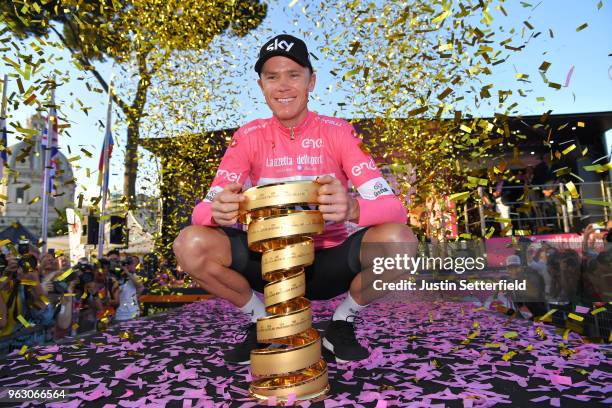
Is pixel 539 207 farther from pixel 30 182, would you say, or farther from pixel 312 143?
pixel 30 182

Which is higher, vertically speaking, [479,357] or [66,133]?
[66,133]

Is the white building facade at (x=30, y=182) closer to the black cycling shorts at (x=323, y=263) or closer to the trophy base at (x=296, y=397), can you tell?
the black cycling shorts at (x=323, y=263)

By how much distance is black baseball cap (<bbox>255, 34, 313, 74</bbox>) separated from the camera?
254cm

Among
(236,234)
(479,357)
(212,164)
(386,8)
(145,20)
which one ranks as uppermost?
(145,20)

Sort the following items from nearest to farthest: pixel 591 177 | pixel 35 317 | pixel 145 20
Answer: pixel 35 317 → pixel 145 20 → pixel 591 177

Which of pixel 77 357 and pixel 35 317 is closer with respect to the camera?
pixel 77 357

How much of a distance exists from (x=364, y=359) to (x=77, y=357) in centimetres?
205

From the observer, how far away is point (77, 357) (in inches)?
114

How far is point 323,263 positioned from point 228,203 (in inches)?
36.8

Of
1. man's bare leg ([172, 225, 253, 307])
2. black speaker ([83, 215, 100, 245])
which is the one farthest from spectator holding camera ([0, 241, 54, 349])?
black speaker ([83, 215, 100, 245])

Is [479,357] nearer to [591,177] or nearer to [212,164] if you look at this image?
[212,164]

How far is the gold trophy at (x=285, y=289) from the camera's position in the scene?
1905 mm

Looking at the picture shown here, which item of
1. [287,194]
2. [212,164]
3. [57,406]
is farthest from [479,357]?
[212,164]

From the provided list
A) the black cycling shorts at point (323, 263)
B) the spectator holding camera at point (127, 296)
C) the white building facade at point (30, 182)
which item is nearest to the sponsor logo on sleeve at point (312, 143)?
the black cycling shorts at point (323, 263)
